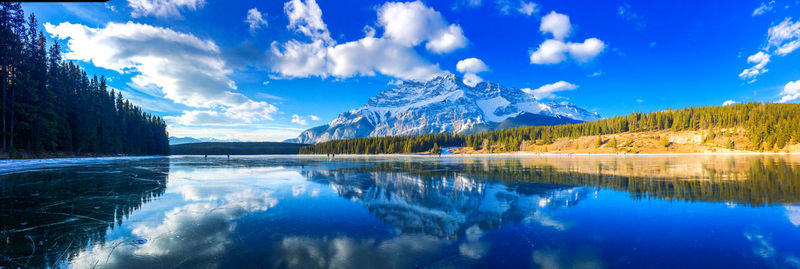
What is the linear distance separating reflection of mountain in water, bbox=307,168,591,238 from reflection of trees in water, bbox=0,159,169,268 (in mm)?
7431

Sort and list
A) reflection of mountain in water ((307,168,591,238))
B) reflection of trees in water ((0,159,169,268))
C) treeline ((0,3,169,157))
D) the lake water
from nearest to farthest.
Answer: the lake water < reflection of trees in water ((0,159,169,268)) < reflection of mountain in water ((307,168,591,238)) < treeline ((0,3,169,157))

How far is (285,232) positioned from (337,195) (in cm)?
644

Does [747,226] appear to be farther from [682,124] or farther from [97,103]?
[682,124]

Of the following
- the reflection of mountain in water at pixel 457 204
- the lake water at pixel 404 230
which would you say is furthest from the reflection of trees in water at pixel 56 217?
the reflection of mountain in water at pixel 457 204

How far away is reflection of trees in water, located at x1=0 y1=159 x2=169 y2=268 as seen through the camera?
611cm

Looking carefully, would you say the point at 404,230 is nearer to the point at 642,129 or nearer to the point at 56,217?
the point at 56,217

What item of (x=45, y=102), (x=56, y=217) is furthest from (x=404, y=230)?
(x=45, y=102)

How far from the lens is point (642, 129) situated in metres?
130

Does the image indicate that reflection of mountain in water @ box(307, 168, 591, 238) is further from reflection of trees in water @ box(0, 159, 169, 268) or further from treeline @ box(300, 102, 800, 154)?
treeline @ box(300, 102, 800, 154)

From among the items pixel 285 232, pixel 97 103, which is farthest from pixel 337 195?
pixel 97 103

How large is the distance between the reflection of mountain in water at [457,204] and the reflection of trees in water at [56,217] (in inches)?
293

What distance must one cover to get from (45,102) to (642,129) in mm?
179256

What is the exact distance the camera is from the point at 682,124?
4599 inches

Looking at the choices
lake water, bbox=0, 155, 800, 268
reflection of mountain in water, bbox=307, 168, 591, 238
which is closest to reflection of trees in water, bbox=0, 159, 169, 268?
lake water, bbox=0, 155, 800, 268
